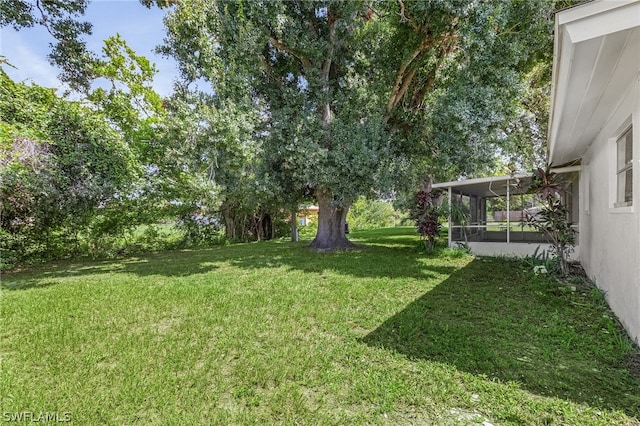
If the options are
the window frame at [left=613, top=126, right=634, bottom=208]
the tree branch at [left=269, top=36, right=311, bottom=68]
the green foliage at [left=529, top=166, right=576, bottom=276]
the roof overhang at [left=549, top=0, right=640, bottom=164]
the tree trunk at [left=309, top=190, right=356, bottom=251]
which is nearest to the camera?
the roof overhang at [left=549, top=0, right=640, bottom=164]

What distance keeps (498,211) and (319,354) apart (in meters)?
15.6

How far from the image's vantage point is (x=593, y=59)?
9.13 ft

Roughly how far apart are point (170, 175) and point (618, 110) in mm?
12130

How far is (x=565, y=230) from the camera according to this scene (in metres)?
Answer: 6.62

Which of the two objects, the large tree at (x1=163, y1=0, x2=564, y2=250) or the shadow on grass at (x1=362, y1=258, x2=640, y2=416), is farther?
the large tree at (x1=163, y1=0, x2=564, y2=250)

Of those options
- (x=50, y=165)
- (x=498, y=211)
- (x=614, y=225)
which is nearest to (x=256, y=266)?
(x=50, y=165)

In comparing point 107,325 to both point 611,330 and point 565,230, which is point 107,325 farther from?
point 565,230

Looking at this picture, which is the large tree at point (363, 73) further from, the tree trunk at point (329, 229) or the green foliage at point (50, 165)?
the green foliage at point (50, 165)

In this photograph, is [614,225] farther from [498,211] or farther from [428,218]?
[498,211]

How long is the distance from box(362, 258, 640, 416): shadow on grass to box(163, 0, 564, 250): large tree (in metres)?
5.14

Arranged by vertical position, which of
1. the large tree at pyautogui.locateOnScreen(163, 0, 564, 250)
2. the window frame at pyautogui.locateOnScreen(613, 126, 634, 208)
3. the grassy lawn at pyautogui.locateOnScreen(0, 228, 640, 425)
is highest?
the large tree at pyautogui.locateOnScreen(163, 0, 564, 250)

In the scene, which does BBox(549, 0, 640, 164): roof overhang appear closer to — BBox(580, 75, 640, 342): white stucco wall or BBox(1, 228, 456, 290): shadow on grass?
BBox(580, 75, 640, 342): white stucco wall

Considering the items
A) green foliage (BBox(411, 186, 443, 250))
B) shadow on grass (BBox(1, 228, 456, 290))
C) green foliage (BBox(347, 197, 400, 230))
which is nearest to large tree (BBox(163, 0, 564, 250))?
green foliage (BBox(411, 186, 443, 250))

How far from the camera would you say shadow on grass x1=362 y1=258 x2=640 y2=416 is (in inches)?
107
